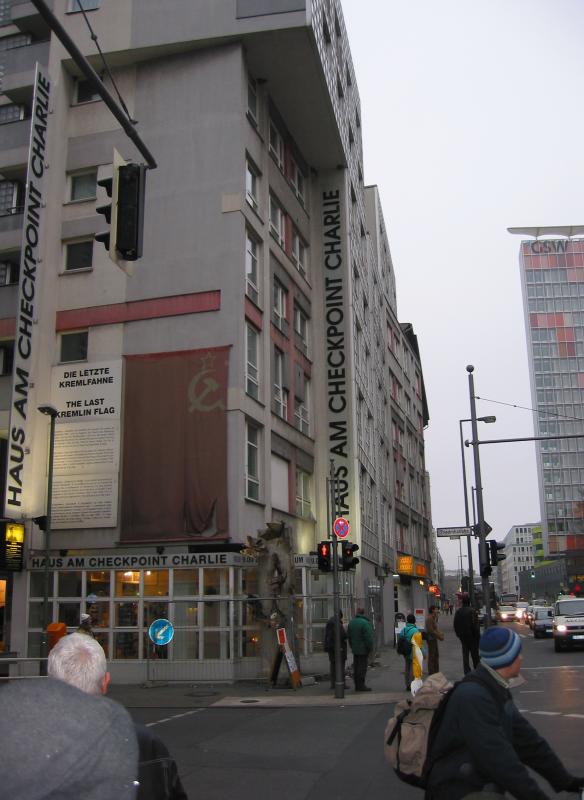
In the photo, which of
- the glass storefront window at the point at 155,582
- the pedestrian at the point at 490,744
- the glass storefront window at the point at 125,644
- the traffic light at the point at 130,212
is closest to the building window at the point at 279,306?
the glass storefront window at the point at 155,582

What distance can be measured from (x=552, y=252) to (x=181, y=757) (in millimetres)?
145253

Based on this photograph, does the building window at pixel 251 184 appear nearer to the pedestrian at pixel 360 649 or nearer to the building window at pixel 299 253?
the building window at pixel 299 253

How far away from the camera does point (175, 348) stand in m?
25.0

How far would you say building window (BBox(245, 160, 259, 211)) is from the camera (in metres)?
27.0

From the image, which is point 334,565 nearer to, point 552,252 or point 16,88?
point 16,88

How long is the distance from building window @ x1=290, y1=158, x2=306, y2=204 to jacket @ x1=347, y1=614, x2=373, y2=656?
1969 cm

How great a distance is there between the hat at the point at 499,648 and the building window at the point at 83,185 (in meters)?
25.6

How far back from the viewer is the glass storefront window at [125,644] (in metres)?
22.6

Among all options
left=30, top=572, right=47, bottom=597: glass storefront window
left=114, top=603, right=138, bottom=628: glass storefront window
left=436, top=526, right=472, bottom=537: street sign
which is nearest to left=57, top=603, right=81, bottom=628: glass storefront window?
left=30, top=572, right=47, bottom=597: glass storefront window

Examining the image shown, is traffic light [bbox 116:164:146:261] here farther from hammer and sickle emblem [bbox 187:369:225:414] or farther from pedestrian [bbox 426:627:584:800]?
hammer and sickle emblem [bbox 187:369:225:414]

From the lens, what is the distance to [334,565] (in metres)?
18.1

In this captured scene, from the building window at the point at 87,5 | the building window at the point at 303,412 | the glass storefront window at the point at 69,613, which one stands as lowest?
the glass storefront window at the point at 69,613

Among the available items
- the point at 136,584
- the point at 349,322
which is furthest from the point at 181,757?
the point at 349,322

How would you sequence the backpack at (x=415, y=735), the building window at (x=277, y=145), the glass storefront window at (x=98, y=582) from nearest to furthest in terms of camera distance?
the backpack at (x=415, y=735) → the glass storefront window at (x=98, y=582) → the building window at (x=277, y=145)
